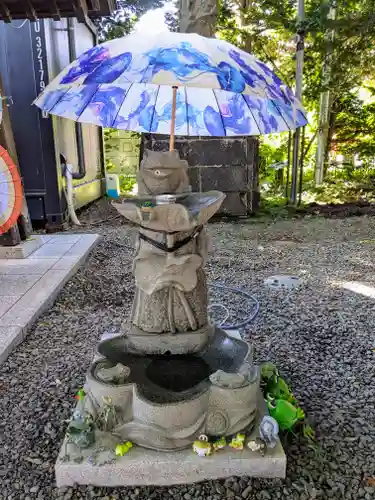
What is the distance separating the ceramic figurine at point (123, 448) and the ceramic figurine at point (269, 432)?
601mm

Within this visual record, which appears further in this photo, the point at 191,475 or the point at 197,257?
the point at 197,257

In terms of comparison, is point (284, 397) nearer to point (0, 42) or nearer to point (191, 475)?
point (191, 475)

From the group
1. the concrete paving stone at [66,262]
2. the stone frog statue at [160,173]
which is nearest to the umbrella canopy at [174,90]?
the stone frog statue at [160,173]

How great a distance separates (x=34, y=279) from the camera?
Answer: 14.0ft

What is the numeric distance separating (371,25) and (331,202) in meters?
3.84

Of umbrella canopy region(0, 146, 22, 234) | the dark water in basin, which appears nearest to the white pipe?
umbrella canopy region(0, 146, 22, 234)

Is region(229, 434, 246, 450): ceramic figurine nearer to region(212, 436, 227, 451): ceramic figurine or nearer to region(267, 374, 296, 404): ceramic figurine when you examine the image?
region(212, 436, 227, 451): ceramic figurine

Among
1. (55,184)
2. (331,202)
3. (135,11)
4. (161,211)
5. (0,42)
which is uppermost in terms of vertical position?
(135,11)

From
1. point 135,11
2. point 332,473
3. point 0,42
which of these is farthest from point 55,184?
point 135,11

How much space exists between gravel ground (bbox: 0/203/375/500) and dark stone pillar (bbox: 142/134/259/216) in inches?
84.7

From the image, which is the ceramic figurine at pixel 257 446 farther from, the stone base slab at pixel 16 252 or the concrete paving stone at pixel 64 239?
the concrete paving stone at pixel 64 239

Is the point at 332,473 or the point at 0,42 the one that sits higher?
the point at 0,42

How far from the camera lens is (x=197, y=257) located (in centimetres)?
219

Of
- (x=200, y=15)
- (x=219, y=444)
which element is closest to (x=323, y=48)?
(x=200, y=15)
